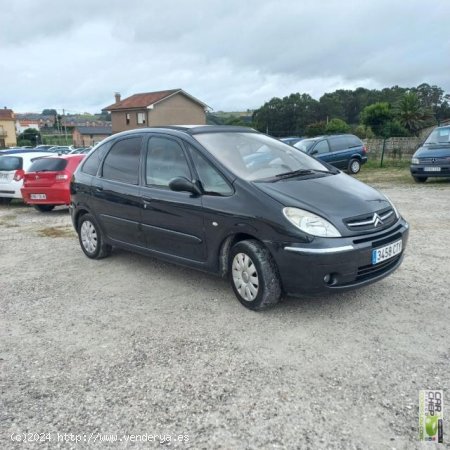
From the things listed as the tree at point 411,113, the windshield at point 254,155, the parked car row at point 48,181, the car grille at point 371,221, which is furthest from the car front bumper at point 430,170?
the tree at point 411,113

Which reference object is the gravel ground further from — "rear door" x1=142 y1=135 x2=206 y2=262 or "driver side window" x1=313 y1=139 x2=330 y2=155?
"driver side window" x1=313 y1=139 x2=330 y2=155

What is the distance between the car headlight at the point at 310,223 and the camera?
376 centimetres

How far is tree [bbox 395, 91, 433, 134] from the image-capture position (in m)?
37.7

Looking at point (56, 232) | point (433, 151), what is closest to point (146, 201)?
point (56, 232)

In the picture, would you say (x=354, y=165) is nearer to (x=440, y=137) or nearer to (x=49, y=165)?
(x=440, y=137)

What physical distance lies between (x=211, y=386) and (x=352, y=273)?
1520 mm

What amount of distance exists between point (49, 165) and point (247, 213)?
758 centimetres

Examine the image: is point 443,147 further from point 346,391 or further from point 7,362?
point 7,362

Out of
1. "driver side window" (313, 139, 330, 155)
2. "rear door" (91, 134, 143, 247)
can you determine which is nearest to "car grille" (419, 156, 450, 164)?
"driver side window" (313, 139, 330, 155)

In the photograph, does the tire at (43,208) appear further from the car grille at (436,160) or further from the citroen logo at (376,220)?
the car grille at (436,160)

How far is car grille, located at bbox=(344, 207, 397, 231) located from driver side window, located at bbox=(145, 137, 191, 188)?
1.67 m

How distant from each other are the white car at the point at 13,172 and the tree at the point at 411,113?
108 ft

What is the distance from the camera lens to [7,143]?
3113 inches

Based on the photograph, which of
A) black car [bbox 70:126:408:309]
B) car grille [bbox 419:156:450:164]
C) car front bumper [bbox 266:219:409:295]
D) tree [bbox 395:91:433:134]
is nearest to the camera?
car front bumper [bbox 266:219:409:295]
